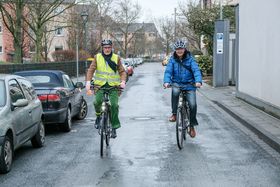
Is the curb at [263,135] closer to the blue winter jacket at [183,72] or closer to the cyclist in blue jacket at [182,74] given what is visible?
the cyclist in blue jacket at [182,74]

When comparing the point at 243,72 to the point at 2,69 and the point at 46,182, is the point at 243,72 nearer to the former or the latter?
the point at 2,69

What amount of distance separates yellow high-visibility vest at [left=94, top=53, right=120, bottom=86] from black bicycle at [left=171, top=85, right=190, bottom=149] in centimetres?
119

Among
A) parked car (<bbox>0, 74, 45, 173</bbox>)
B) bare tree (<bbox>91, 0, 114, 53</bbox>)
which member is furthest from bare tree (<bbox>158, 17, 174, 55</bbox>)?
parked car (<bbox>0, 74, 45, 173</bbox>)

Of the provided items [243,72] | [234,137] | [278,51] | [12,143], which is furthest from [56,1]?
[12,143]

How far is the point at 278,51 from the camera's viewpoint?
12.7m

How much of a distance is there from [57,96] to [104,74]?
2566 mm

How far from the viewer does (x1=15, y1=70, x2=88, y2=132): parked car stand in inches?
423

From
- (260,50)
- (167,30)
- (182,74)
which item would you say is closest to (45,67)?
(260,50)

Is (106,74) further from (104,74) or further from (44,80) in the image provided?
(44,80)

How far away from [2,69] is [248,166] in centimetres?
1479

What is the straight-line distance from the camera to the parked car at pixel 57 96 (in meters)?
10.8

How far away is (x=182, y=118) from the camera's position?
353 inches

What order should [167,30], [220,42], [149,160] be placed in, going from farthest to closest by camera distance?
[167,30] → [220,42] → [149,160]

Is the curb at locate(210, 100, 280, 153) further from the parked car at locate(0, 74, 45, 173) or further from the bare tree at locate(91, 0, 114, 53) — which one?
the bare tree at locate(91, 0, 114, 53)
